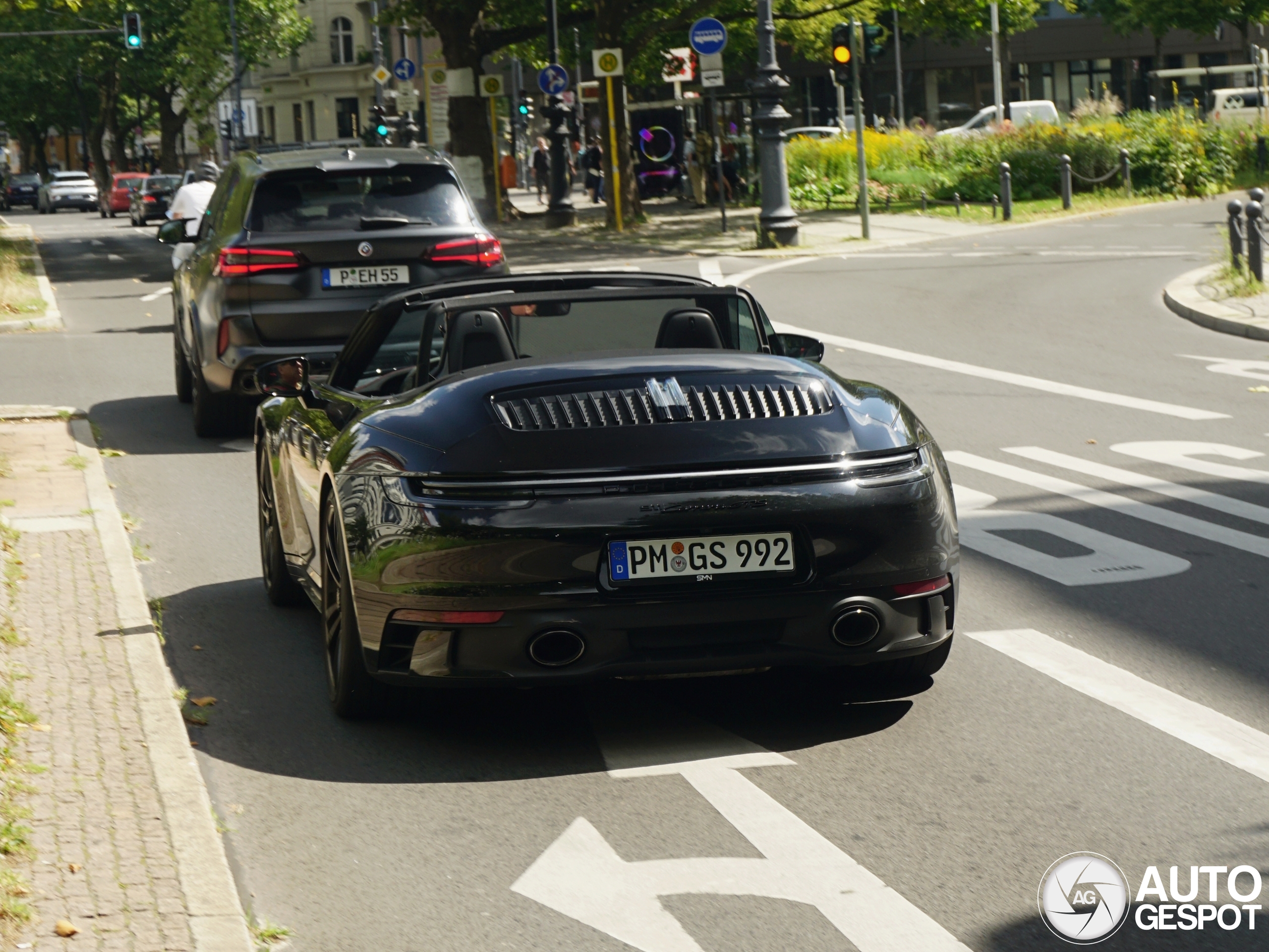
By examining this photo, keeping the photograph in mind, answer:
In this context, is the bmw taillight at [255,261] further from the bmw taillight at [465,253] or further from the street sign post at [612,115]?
the street sign post at [612,115]

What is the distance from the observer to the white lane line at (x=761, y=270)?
77.9 feet

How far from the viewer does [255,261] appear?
1138 centimetres

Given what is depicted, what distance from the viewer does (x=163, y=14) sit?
253ft

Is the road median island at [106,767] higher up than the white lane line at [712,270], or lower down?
lower down

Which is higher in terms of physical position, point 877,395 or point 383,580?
point 877,395

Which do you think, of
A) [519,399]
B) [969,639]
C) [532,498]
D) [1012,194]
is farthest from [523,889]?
[1012,194]

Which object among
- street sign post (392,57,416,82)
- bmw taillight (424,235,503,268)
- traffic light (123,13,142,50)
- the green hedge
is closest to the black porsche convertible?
bmw taillight (424,235,503,268)

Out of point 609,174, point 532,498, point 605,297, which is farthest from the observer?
point 609,174

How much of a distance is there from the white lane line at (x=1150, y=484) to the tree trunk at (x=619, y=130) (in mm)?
25171

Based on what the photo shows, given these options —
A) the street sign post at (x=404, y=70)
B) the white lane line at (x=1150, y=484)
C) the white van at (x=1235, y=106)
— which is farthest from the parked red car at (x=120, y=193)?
the white lane line at (x=1150, y=484)

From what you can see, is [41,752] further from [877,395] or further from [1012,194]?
[1012,194]

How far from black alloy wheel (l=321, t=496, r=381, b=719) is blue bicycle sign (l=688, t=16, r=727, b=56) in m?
25.1

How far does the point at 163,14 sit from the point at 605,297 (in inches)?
2991

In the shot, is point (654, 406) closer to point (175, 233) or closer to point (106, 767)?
point (106, 767)
